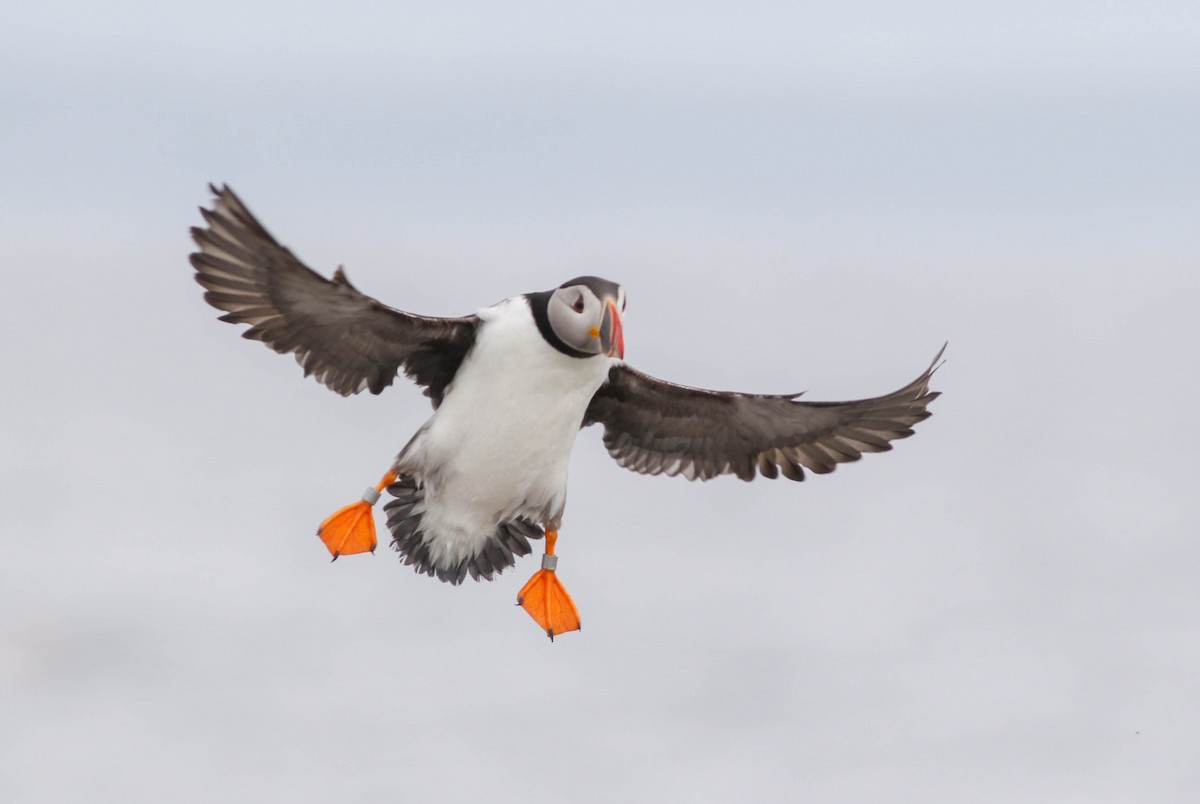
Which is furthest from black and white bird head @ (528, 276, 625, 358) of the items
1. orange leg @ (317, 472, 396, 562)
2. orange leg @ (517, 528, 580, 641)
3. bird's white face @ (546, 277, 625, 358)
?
orange leg @ (517, 528, 580, 641)

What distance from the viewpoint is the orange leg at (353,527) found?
11375mm

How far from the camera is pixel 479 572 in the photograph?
12.4 metres

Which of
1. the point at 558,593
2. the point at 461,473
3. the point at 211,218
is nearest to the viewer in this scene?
the point at 211,218

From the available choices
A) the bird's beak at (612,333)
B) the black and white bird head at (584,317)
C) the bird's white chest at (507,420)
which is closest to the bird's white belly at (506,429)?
the bird's white chest at (507,420)

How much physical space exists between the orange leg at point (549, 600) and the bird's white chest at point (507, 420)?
72 centimetres

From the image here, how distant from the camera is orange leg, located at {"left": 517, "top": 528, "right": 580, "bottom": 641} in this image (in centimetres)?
1202

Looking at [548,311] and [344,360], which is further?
[344,360]

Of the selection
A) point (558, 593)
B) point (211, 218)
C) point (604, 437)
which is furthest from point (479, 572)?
point (211, 218)

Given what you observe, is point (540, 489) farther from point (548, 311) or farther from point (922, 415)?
point (922, 415)

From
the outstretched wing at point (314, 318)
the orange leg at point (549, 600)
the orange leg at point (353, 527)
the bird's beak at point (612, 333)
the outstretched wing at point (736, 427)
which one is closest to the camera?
the bird's beak at point (612, 333)

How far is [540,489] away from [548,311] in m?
1.49

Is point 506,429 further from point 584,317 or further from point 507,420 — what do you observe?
point 584,317

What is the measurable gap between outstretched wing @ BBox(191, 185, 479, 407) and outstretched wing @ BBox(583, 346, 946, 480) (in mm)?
1505

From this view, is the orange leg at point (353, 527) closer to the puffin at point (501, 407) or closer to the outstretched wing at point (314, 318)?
the puffin at point (501, 407)
